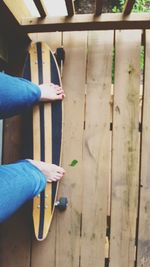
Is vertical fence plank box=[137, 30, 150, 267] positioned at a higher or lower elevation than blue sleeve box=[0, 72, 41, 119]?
lower

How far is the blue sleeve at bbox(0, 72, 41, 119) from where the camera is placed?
1560 millimetres

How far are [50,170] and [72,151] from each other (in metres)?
0.17

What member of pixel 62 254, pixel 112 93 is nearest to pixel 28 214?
pixel 62 254

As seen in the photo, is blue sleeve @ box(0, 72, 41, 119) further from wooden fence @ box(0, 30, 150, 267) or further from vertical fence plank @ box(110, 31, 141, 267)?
vertical fence plank @ box(110, 31, 141, 267)

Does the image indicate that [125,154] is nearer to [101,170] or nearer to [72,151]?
[101,170]

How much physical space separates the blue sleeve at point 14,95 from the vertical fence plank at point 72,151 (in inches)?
9.6

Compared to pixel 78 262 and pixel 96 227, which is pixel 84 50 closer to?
pixel 96 227

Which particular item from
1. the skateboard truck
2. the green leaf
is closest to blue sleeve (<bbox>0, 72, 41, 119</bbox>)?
the green leaf

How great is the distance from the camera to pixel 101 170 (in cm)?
185

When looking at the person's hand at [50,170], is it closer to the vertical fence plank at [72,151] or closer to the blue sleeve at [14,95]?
the vertical fence plank at [72,151]

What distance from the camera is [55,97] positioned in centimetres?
182

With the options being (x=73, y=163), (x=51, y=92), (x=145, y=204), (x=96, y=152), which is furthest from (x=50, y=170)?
(x=145, y=204)

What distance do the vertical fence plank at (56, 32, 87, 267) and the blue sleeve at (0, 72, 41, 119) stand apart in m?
0.24

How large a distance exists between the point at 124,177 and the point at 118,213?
0.60 feet
